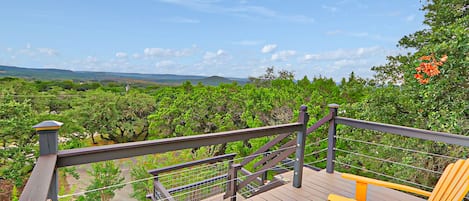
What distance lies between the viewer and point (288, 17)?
8328 mm

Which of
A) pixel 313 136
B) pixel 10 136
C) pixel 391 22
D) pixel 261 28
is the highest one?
pixel 261 28

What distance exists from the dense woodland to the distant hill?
354 millimetres

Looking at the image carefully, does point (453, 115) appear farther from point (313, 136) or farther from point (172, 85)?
point (172, 85)

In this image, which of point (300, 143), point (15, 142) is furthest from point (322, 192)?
point (15, 142)

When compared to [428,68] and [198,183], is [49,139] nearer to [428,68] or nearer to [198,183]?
[198,183]

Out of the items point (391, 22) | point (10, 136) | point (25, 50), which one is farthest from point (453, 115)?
point (25, 50)

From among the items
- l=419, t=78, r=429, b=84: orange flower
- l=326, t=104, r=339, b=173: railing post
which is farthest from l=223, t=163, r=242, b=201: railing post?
l=419, t=78, r=429, b=84: orange flower

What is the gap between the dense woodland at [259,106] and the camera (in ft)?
10.4

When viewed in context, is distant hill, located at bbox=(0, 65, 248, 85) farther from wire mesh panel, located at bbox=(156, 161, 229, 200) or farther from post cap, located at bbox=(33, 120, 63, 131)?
post cap, located at bbox=(33, 120, 63, 131)

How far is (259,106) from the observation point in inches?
331

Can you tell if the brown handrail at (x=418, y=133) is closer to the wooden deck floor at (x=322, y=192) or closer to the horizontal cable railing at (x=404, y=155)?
the horizontal cable railing at (x=404, y=155)

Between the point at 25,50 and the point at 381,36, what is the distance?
45.5ft

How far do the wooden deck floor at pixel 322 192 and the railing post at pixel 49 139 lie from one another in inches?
65.3

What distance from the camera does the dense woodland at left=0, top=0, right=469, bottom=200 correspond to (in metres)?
3.16
